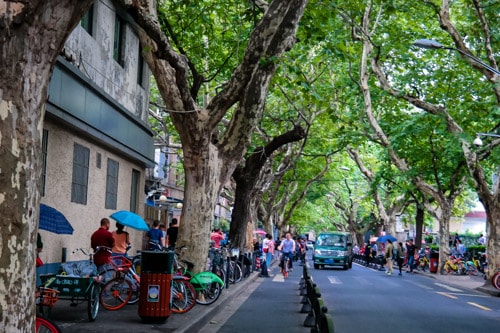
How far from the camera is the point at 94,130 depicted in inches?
639

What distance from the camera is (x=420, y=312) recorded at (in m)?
15.8

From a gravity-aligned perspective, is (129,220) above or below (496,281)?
above

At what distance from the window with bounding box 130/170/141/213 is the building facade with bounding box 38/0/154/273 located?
0.03 metres

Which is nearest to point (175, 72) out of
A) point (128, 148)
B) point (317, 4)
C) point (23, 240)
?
point (317, 4)

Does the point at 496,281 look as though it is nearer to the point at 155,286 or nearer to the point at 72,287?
the point at 155,286

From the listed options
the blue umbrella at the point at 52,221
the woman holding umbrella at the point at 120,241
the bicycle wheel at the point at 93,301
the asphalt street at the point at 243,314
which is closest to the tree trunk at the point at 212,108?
the asphalt street at the point at 243,314

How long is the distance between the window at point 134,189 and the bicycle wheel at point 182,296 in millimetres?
9044

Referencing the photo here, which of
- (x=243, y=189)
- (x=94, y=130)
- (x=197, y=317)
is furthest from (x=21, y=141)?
(x=243, y=189)

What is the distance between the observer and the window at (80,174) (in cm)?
1593

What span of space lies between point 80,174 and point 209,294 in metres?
4.03

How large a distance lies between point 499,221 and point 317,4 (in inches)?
518

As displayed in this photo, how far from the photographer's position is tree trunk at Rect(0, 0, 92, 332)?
5.75 m

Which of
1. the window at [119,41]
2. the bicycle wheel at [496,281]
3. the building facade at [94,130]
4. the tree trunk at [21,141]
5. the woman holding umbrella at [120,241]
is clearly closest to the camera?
the tree trunk at [21,141]

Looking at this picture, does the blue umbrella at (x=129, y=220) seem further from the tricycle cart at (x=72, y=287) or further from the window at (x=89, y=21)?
the window at (x=89, y=21)
